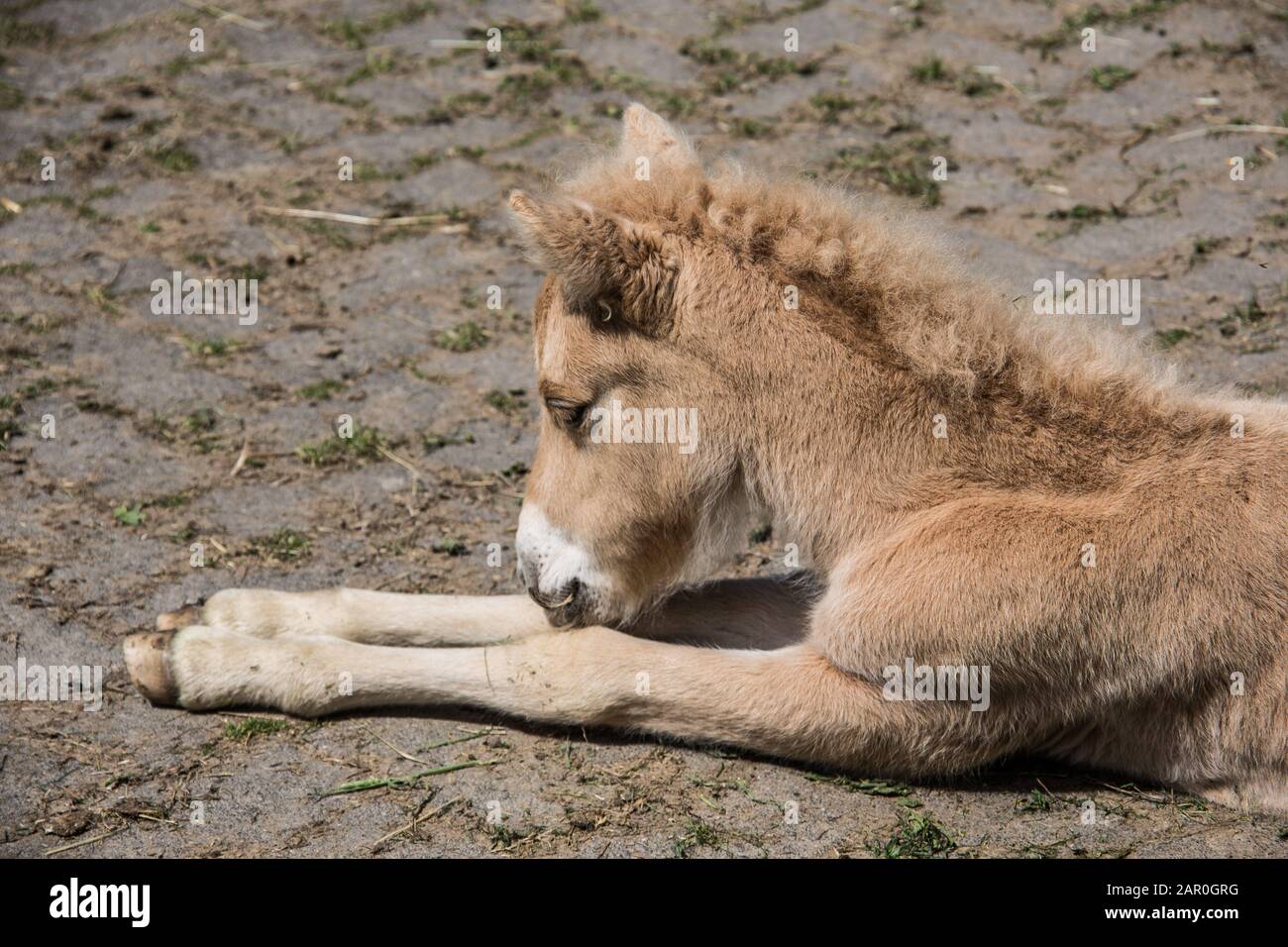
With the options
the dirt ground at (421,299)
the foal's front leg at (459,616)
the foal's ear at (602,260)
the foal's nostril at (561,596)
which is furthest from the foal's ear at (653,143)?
the foal's front leg at (459,616)

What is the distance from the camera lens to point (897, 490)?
13.8 feet

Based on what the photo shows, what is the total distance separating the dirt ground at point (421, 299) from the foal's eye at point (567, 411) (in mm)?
900

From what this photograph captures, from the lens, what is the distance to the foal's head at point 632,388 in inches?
163

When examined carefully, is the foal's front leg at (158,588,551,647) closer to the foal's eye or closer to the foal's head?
the foal's head

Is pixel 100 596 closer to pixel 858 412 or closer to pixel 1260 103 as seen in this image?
pixel 858 412

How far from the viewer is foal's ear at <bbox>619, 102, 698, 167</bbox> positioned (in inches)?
177

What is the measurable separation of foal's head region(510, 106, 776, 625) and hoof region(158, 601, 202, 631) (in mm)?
1228

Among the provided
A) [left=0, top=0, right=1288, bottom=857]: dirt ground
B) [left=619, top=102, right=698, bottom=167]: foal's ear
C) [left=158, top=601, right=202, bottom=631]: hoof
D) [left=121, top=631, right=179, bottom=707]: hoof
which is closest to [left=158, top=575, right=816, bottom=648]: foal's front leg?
[left=158, top=601, right=202, bottom=631]: hoof

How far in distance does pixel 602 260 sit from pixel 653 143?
779 millimetres

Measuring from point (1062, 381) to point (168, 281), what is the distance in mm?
5028

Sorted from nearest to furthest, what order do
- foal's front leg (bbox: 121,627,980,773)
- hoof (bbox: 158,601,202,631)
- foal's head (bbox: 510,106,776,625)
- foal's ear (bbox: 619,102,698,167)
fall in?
1. foal's head (bbox: 510,106,776,625)
2. foal's front leg (bbox: 121,627,980,773)
3. foal's ear (bbox: 619,102,698,167)
4. hoof (bbox: 158,601,202,631)

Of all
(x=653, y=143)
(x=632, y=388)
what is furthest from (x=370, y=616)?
(x=653, y=143)

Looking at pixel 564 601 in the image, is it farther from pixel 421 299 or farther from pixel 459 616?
pixel 421 299

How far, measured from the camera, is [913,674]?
4.14 meters
